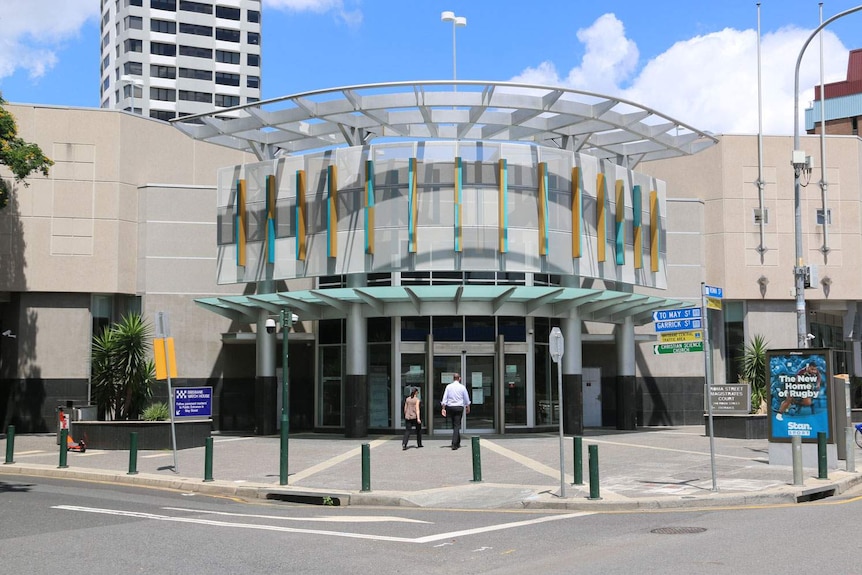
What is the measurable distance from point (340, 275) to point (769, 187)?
1829 centimetres

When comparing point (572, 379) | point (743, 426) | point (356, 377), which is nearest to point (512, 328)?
point (572, 379)

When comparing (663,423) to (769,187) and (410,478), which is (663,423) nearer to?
(769,187)

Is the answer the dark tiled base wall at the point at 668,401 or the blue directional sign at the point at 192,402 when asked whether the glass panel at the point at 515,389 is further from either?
the blue directional sign at the point at 192,402

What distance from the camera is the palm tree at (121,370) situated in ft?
93.5

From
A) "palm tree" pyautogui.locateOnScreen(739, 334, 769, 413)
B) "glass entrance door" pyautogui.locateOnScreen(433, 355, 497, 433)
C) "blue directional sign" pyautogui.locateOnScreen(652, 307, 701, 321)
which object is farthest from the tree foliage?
"palm tree" pyautogui.locateOnScreen(739, 334, 769, 413)

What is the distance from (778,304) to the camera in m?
37.6

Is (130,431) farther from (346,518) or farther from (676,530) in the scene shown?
(676,530)

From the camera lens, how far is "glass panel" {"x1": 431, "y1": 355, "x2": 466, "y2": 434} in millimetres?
28750

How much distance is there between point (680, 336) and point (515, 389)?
12.7 metres

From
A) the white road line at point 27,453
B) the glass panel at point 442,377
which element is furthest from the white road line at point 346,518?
the glass panel at point 442,377

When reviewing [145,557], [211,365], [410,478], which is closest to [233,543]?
[145,557]

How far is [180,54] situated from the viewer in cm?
9031

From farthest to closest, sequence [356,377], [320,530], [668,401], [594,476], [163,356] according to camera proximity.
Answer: [668,401], [356,377], [163,356], [594,476], [320,530]

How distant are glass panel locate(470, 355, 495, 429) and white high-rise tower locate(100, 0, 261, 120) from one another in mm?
67273
